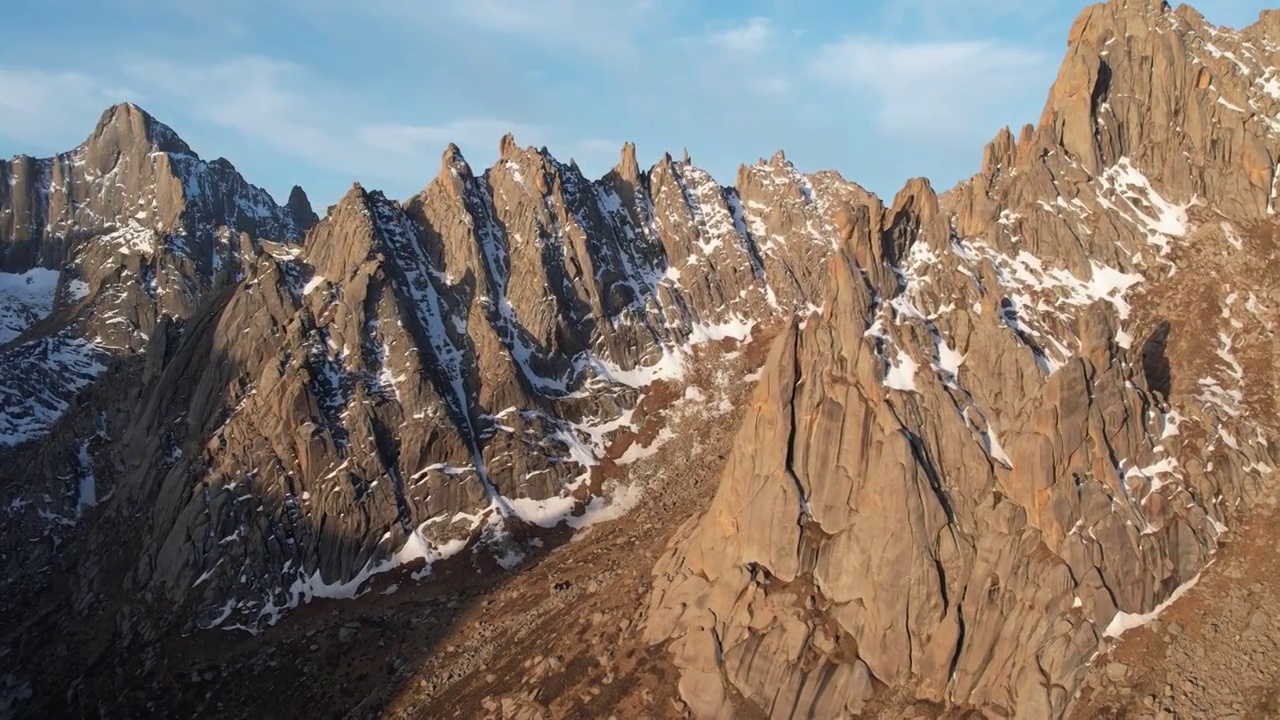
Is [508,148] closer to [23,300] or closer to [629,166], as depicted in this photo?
[629,166]

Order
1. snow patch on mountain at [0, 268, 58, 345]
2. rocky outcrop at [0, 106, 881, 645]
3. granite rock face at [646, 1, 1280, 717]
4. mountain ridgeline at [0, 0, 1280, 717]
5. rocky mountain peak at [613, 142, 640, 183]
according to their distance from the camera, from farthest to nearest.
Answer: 1. snow patch on mountain at [0, 268, 58, 345]
2. rocky mountain peak at [613, 142, 640, 183]
3. rocky outcrop at [0, 106, 881, 645]
4. mountain ridgeline at [0, 0, 1280, 717]
5. granite rock face at [646, 1, 1280, 717]

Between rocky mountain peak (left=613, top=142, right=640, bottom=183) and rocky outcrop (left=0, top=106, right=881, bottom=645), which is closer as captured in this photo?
rocky outcrop (left=0, top=106, right=881, bottom=645)

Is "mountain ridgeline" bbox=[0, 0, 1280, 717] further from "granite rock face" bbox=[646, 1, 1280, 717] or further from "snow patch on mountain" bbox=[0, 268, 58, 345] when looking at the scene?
"snow patch on mountain" bbox=[0, 268, 58, 345]

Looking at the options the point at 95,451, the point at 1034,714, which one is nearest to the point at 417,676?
the point at 1034,714

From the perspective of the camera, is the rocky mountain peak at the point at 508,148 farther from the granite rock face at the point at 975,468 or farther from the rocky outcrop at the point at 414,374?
the granite rock face at the point at 975,468

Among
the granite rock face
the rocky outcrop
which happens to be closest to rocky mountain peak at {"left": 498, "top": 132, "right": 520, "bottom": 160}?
the rocky outcrop

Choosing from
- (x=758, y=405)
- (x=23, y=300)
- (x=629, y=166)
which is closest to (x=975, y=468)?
(x=758, y=405)

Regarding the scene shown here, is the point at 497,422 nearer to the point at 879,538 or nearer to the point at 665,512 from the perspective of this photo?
the point at 665,512
